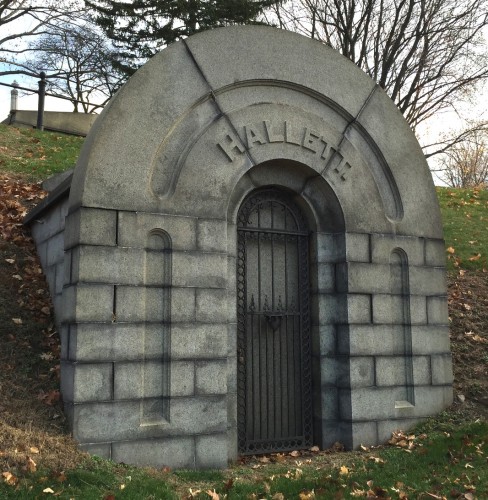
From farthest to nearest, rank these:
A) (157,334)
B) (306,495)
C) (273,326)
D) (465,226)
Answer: (465,226) < (273,326) < (157,334) < (306,495)

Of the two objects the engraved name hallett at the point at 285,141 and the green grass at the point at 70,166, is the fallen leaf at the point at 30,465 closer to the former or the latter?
the engraved name hallett at the point at 285,141

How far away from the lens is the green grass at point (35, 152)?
1292cm

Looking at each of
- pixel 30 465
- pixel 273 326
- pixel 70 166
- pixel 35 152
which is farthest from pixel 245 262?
pixel 35 152

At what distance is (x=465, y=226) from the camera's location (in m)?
15.2

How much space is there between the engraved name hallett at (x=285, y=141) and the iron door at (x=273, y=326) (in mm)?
744

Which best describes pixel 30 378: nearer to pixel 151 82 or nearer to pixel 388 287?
pixel 151 82

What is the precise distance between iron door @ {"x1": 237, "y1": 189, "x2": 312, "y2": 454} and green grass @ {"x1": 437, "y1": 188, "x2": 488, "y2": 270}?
6003 millimetres

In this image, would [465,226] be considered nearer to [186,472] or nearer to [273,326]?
[273,326]

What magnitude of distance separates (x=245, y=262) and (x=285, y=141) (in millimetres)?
1665

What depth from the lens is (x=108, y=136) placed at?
Answer: 6.70 metres

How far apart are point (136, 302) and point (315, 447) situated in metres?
3.08

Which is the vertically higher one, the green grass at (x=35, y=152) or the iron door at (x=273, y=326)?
the green grass at (x=35, y=152)

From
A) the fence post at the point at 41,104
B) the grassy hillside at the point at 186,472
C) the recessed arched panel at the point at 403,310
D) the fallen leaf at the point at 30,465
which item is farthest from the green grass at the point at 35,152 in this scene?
the fallen leaf at the point at 30,465

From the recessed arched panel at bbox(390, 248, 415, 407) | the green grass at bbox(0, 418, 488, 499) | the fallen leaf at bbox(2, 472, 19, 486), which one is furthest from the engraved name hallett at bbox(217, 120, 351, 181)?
the fallen leaf at bbox(2, 472, 19, 486)
